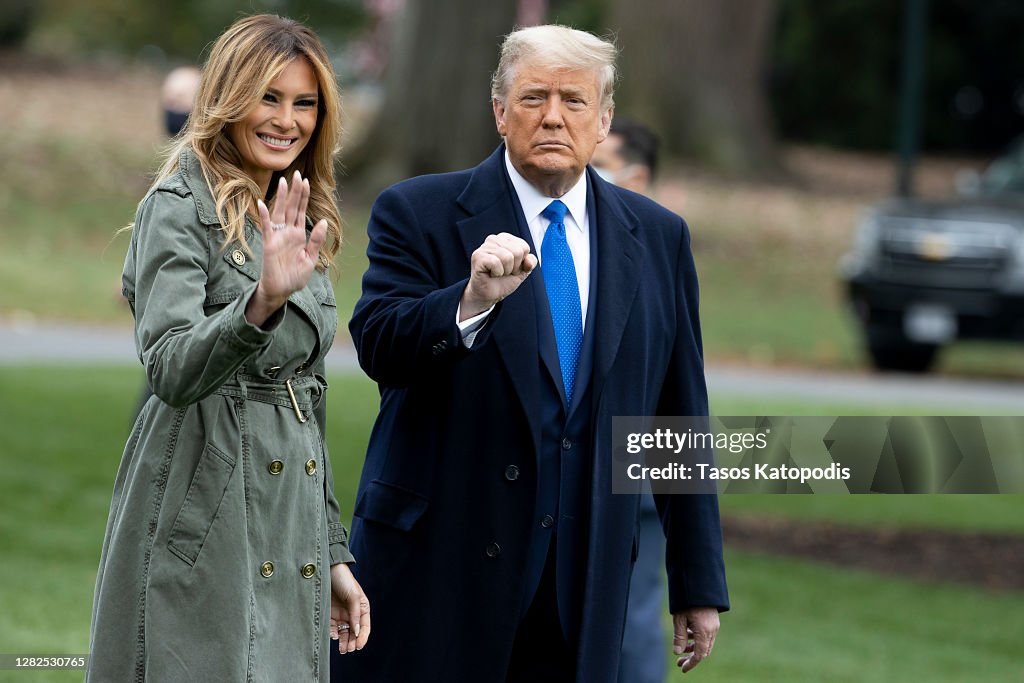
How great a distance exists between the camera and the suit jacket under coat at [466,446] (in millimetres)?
3885

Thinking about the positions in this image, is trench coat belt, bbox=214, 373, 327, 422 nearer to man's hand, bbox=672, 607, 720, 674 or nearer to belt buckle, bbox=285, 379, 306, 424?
belt buckle, bbox=285, 379, 306, 424

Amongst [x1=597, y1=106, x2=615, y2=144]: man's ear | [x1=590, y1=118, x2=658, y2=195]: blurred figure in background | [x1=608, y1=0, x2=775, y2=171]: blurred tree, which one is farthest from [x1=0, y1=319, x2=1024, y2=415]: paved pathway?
[x1=608, y1=0, x2=775, y2=171]: blurred tree

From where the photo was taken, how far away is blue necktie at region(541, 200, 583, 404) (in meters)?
4.00

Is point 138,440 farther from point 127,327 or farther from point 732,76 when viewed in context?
point 732,76

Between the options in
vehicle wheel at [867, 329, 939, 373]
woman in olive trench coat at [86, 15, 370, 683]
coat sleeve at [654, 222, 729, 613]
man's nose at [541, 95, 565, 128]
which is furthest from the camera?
vehicle wheel at [867, 329, 939, 373]

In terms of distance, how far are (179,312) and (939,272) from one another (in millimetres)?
13832

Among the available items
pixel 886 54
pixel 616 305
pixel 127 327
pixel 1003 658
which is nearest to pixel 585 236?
pixel 616 305

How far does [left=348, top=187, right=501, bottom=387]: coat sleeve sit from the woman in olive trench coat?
0.41 feet

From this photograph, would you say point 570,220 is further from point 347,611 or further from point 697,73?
point 697,73

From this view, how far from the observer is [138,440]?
11.8 feet

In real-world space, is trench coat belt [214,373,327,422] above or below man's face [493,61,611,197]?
below

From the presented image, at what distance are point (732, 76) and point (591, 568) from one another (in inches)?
1036

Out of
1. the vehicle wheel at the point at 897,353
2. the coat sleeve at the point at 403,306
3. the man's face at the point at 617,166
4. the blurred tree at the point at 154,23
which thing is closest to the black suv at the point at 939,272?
the vehicle wheel at the point at 897,353

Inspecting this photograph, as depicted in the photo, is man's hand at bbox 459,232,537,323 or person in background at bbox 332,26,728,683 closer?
man's hand at bbox 459,232,537,323
